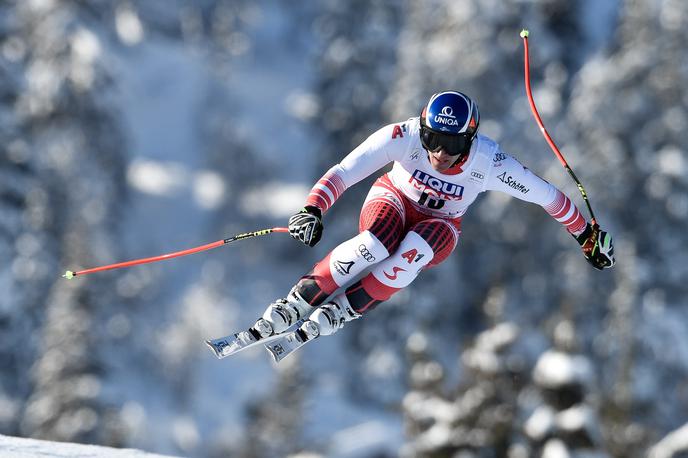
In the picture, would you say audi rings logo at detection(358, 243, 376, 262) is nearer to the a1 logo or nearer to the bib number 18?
the a1 logo

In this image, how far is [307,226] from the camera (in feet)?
28.5

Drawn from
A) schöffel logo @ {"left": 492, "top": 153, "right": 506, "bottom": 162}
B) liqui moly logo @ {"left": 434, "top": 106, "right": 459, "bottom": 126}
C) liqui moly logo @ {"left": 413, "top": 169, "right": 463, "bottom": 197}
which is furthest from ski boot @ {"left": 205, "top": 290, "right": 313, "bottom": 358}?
schöffel logo @ {"left": 492, "top": 153, "right": 506, "bottom": 162}

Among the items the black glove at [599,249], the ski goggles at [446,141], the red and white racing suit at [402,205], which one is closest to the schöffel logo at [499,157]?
the red and white racing suit at [402,205]

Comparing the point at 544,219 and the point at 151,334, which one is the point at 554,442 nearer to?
the point at 544,219

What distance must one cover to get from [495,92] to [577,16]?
244 inches

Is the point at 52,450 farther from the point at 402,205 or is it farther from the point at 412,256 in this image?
the point at 402,205

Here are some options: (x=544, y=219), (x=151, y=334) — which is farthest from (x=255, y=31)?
(x=544, y=219)

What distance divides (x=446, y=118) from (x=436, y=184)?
0.72 m

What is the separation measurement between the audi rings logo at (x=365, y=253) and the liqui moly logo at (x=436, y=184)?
85 cm

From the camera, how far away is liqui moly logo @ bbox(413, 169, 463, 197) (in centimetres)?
940

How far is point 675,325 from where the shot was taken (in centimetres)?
3102

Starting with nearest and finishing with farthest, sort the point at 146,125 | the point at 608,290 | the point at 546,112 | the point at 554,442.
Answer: the point at 554,442
the point at 608,290
the point at 546,112
the point at 146,125

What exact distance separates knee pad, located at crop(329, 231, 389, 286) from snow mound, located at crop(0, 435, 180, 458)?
217cm

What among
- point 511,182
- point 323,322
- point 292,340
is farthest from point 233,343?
point 511,182
